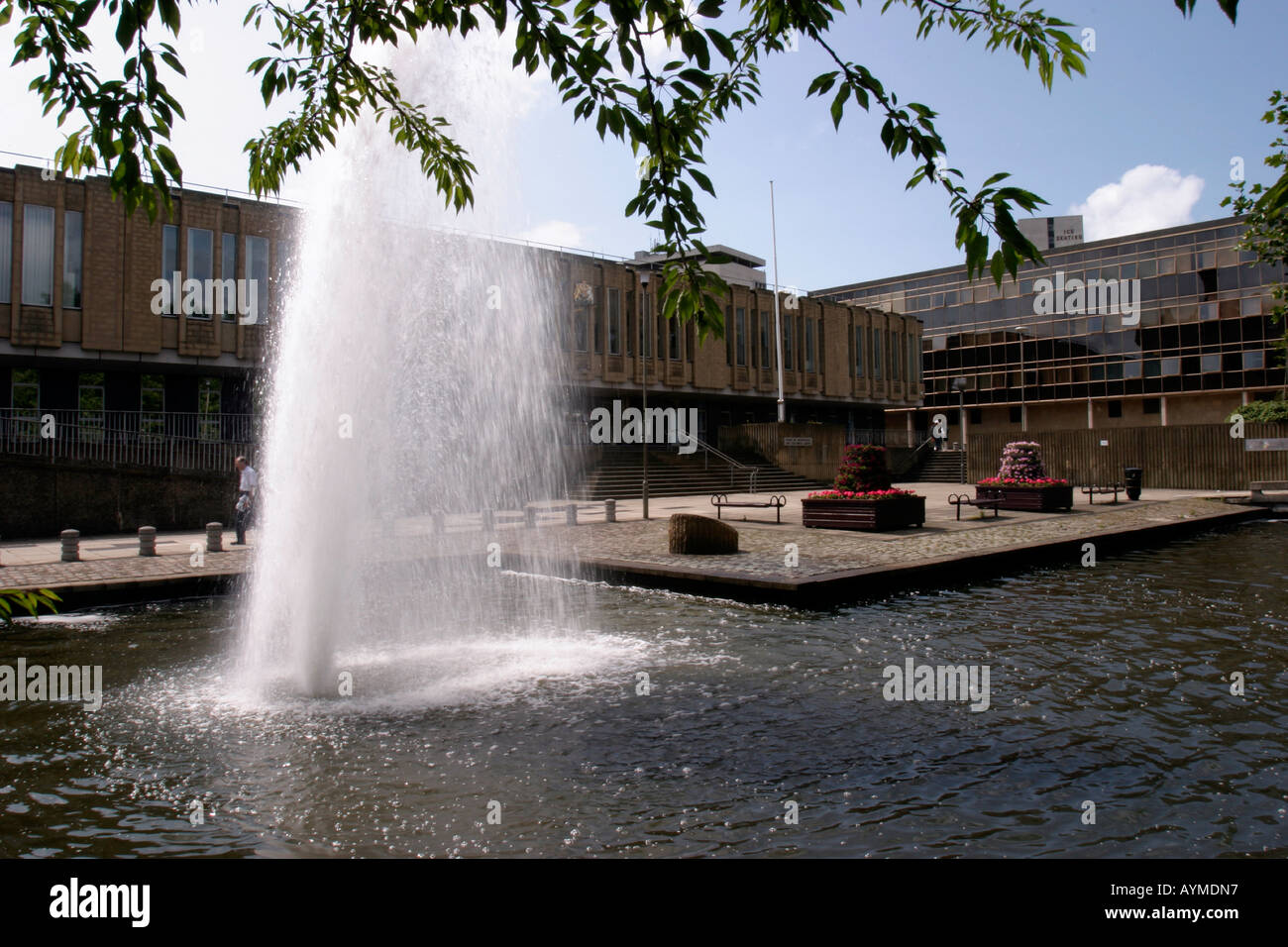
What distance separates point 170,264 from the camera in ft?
93.7

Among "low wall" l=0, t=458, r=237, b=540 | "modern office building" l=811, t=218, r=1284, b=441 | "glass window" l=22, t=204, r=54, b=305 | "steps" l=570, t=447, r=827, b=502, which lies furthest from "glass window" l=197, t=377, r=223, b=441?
"modern office building" l=811, t=218, r=1284, b=441

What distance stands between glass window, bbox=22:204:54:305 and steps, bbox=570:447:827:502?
60.3ft

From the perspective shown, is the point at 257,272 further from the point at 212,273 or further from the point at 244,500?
the point at 244,500

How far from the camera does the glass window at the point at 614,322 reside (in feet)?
137

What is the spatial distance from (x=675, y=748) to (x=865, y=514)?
14240 mm

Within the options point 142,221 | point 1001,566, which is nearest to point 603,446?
point 142,221

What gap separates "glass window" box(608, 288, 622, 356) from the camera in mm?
41750

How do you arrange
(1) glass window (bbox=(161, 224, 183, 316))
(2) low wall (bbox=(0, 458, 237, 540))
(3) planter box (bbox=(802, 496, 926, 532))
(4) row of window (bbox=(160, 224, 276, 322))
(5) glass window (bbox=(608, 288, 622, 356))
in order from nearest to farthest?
(3) planter box (bbox=(802, 496, 926, 532))
(2) low wall (bbox=(0, 458, 237, 540))
(1) glass window (bbox=(161, 224, 183, 316))
(4) row of window (bbox=(160, 224, 276, 322))
(5) glass window (bbox=(608, 288, 622, 356))

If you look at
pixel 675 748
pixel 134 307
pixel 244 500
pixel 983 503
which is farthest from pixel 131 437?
pixel 983 503

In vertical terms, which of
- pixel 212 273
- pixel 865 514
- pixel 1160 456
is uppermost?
pixel 212 273

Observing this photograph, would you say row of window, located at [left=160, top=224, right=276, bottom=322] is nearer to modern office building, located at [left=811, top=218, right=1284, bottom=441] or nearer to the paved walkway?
the paved walkway

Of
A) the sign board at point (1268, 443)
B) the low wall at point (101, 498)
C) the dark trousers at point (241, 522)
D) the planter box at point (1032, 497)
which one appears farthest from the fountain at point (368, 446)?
the sign board at point (1268, 443)

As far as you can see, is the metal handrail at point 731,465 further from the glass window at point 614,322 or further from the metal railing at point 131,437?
the metal railing at point 131,437

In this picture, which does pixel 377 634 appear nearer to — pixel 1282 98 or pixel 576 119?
pixel 576 119
